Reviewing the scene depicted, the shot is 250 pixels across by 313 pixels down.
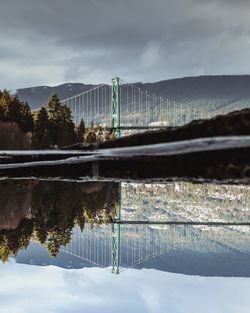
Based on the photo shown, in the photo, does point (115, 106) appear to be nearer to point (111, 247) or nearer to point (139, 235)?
point (139, 235)

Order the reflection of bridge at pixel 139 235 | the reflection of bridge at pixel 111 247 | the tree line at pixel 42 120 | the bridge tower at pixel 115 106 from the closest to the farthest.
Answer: the reflection of bridge at pixel 111 247, the reflection of bridge at pixel 139 235, the tree line at pixel 42 120, the bridge tower at pixel 115 106

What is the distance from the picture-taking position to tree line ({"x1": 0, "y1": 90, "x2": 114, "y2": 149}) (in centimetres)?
3543

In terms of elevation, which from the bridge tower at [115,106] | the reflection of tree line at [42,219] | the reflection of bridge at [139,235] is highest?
the bridge tower at [115,106]

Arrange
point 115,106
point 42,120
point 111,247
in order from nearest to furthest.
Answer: point 111,247
point 42,120
point 115,106

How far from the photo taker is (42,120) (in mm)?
41969

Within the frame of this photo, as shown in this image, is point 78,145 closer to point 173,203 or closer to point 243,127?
point 243,127

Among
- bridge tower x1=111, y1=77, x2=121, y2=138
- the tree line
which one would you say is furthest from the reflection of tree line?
bridge tower x1=111, y1=77, x2=121, y2=138

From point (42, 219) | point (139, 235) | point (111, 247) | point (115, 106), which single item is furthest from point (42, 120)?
point (42, 219)

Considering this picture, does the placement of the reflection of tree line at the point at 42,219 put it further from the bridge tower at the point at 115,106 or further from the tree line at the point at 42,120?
the bridge tower at the point at 115,106

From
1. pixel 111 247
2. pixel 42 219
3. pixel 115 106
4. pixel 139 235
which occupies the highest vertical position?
pixel 115 106

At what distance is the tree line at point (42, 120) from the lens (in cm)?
3543

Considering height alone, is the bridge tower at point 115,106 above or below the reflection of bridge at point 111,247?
above

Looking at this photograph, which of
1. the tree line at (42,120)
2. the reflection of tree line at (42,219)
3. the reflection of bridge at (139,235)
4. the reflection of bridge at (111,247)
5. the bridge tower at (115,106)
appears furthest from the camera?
the bridge tower at (115,106)

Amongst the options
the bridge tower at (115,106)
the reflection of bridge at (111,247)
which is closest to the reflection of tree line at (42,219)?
the reflection of bridge at (111,247)
